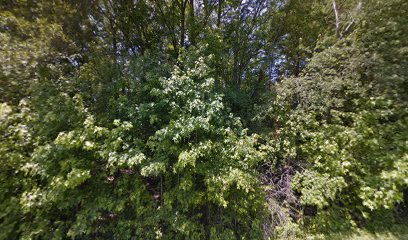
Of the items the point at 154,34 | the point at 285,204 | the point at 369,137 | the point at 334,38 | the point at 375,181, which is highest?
the point at 154,34

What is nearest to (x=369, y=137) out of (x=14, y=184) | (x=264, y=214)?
(x=264, y=214)

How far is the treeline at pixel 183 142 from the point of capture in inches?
118

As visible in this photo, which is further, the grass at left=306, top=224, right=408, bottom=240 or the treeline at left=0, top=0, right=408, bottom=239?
the grass at left=306, top=224, right=408, bottom=240

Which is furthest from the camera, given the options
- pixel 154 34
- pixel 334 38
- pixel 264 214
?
pixel 154 34

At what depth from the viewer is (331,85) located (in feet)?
12.5

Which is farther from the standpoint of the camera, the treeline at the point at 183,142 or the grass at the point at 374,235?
the grass at the point at 374,235

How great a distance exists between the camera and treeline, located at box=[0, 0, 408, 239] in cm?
299

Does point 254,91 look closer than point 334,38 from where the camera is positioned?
No

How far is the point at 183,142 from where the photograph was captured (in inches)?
139

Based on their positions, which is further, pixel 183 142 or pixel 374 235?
pixel 183 142

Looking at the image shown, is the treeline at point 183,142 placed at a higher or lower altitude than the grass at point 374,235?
higher

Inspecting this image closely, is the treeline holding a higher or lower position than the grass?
higher

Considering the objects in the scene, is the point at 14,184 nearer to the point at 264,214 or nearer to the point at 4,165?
the point at 4,165

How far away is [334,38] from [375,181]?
3805mm
